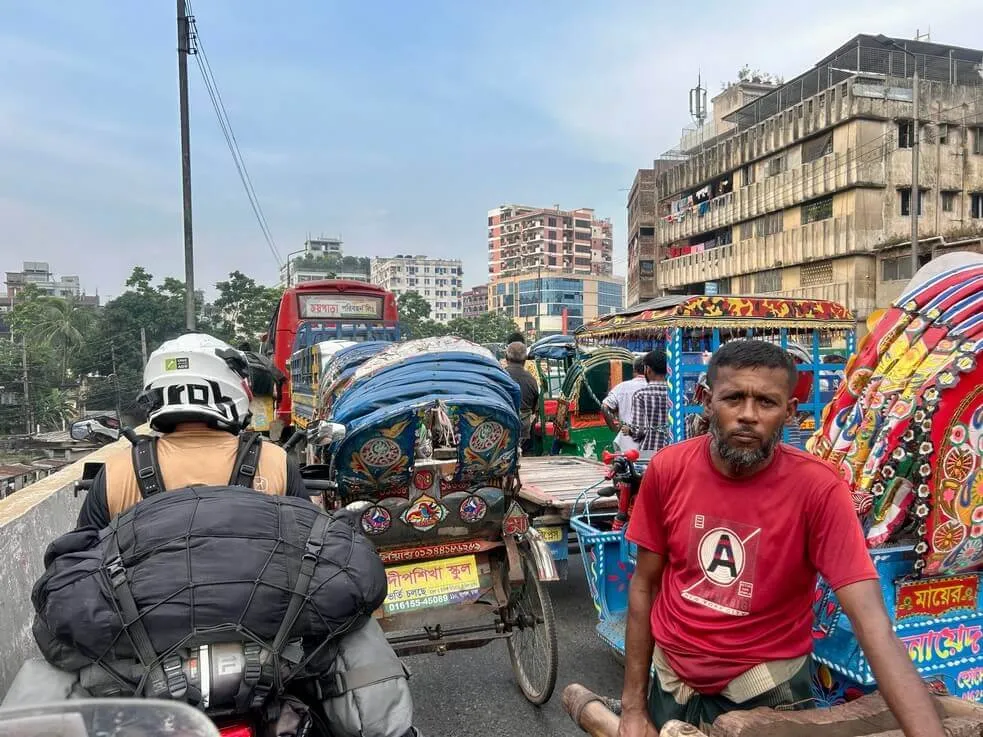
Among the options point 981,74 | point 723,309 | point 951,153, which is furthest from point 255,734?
point 981,74

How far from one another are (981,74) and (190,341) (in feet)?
134

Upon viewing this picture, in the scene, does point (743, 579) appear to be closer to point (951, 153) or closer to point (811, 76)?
point (951, 153)

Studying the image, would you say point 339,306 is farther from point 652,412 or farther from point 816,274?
point 816,274

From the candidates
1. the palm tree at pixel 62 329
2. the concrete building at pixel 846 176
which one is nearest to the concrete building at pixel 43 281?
the palm tree at pixel 62 329

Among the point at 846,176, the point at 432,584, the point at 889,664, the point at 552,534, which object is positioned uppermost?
the point at 846,176

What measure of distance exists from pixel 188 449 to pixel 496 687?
9.42 feet

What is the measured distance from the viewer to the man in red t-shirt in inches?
72.2

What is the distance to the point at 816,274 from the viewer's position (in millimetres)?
31562

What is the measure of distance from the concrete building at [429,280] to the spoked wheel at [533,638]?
120288 mm

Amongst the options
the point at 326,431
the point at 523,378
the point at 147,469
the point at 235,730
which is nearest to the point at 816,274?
the point at 523,378

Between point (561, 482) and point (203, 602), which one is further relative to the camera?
point (561, 482)

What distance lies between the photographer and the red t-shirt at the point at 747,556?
181 cm

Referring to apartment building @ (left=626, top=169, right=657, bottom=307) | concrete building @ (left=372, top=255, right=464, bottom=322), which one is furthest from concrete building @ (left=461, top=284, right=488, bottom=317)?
apartment building @ (left=626, top=169, right=657, bottom=307)

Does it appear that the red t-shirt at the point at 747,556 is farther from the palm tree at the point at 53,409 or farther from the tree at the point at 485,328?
the tree at the point at 485,328
